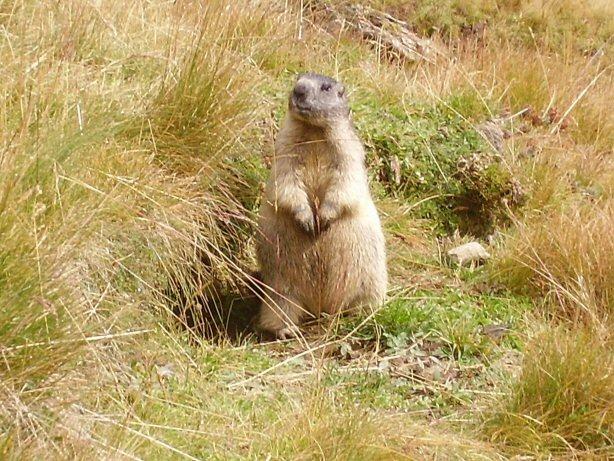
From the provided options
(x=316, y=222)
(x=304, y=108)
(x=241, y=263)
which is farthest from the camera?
(x=241, y=263)

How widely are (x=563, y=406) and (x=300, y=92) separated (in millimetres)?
2283

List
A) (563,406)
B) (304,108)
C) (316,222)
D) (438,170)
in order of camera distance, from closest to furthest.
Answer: (563,406) → (304,108) → (316,222) → (438,170)

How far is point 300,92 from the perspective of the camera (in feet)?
18.6

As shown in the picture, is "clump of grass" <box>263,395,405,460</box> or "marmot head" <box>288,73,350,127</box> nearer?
"clump of grass" <box>263,395,405,460</box>

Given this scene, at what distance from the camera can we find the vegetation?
3725mm

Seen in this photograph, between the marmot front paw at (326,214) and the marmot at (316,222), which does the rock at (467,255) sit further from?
the marmot front paw at (326,214)

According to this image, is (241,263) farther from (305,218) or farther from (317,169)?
(317,169)

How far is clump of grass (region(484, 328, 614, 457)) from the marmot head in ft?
6.33

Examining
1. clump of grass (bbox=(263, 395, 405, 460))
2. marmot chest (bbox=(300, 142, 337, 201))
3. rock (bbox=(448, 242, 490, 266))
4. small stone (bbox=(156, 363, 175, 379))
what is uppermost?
marmot chest (bbox=(300, 142, 337, 201))

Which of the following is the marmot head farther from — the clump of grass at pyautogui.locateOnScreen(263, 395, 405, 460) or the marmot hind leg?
the clump of grass at pyautogui.locateOnScreen(263, 395, 405, 460)

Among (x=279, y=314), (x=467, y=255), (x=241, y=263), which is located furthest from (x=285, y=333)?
(x=467, y=255)

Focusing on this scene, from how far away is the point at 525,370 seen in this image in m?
4.56

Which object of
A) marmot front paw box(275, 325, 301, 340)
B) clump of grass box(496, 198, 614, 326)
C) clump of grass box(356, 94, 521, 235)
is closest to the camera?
clump of grass box(496, 198, 614, 326)

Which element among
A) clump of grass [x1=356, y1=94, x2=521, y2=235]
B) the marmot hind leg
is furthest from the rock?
the marmot hind leg
